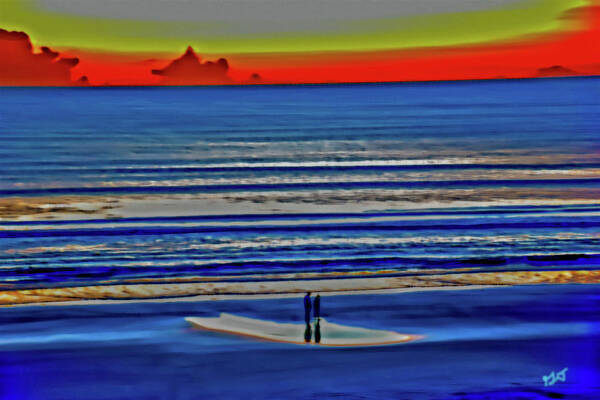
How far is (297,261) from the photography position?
18.3m

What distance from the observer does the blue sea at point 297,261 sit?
10961 millimetres

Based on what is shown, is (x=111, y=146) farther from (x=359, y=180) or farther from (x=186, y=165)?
(x=359, y=180)

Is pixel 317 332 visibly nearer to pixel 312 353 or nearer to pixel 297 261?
pixel 312 353

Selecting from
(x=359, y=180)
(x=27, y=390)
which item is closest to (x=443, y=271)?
(x=27, y=390)

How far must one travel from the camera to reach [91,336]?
1273cm

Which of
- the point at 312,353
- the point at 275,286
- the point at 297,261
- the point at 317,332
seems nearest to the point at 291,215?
the point at 297,261

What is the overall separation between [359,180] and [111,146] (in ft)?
71.5
